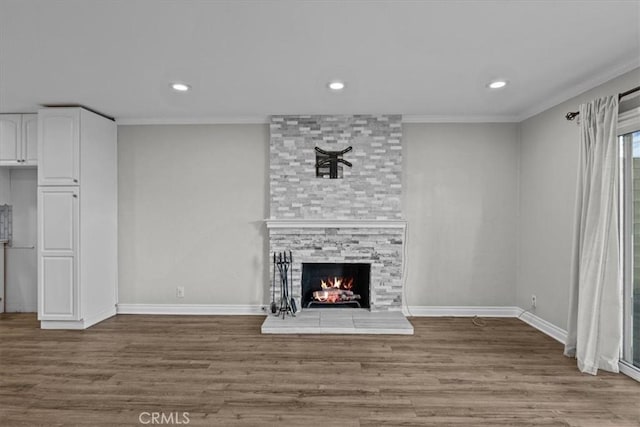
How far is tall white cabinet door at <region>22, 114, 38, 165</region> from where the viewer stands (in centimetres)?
424

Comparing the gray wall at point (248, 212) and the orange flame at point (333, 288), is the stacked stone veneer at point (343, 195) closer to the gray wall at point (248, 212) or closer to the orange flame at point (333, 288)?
the gray wall at point (248, 212)

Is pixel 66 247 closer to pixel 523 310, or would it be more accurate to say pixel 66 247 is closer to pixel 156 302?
pixel 156 302

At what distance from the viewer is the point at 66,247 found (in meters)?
4.07

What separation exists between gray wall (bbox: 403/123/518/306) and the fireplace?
0.60 metres

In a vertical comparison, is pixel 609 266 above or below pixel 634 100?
below

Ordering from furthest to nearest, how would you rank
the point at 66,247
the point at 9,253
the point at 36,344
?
the point at 9,253 < the point at 66,247 < the point at 36,344

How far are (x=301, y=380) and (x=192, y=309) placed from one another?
7.76 ft

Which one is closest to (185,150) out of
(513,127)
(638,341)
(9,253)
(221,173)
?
(221,173)

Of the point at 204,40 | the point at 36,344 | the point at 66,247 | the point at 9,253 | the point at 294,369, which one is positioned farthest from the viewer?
the point at 9,253

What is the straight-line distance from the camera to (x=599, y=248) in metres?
2.98

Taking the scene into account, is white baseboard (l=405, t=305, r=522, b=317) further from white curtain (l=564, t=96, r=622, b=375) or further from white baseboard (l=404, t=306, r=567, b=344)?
white curtain (l=564, t=96, r=622, b=375)

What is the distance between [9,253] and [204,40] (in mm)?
4375

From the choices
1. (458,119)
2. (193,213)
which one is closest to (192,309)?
(193,213)

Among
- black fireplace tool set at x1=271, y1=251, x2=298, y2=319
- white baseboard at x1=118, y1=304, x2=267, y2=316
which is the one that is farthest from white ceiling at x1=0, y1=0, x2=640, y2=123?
white baseboard at x1=118, y1=304, x2=267, y2=316
